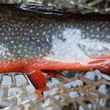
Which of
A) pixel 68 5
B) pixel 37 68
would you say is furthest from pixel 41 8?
pixel 37 68

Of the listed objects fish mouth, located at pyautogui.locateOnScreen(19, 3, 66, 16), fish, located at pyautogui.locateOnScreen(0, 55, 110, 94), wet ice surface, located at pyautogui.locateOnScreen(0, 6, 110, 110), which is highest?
fish mouth, located at pyautogui.locateOnScreen(19, 3, 66, 16)

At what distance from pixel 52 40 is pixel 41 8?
0.18 meters

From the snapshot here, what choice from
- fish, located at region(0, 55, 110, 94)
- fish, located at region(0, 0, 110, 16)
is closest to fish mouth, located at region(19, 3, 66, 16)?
fish, located at region(0, 0, 110, 16)

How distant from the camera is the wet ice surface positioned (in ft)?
26.0

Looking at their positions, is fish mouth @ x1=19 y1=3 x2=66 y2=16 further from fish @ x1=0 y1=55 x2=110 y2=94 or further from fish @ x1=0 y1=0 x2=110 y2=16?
fish @ x1=0 y1=55 x2=110 y2=94

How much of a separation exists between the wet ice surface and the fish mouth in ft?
0.24

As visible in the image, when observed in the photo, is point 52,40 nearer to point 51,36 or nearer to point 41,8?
point 51,36

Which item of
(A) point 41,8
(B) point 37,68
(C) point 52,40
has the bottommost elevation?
(B) point 37,68

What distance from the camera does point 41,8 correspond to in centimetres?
788

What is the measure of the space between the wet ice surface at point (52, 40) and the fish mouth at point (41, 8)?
0.07 meters

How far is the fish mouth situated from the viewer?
310 inches

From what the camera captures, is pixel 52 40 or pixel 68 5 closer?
pixel 68 5

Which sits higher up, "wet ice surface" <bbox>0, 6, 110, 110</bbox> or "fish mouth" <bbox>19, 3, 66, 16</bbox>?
"fish mouth" <bbox>19, 3, 66, 16</bbox>

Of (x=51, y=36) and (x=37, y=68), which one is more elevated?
(x=51, y=36)
